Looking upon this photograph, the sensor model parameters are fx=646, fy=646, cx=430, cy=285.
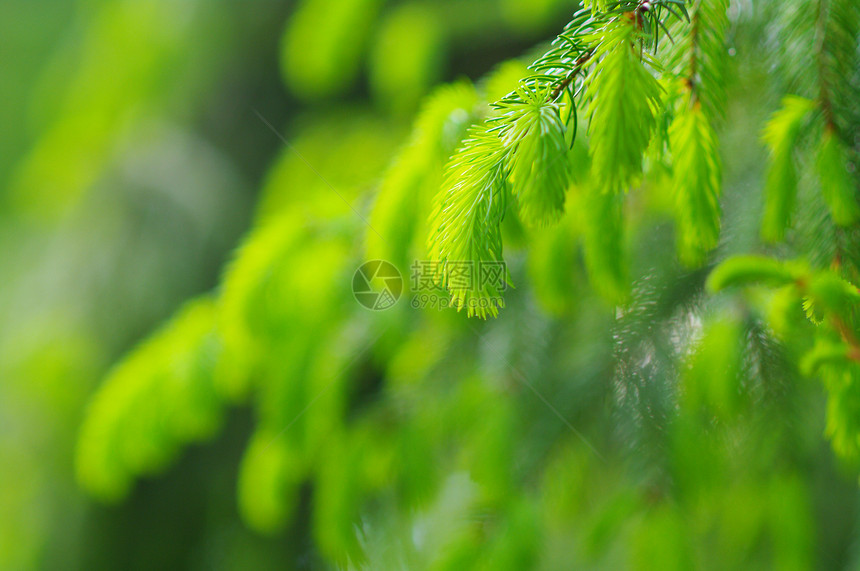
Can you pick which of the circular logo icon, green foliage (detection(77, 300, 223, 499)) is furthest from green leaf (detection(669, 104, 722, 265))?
green foliage (detection(77, 300, 223, 499))

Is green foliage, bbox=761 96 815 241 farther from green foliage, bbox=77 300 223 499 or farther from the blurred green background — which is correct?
green foliage, bbox=77 300 223 499

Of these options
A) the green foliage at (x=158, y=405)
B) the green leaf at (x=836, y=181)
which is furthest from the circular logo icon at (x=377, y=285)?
the green leaf at (x=836, y=181)

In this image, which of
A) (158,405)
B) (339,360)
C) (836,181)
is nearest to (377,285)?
(339,360)

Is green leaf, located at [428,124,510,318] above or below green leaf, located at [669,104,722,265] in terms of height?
above

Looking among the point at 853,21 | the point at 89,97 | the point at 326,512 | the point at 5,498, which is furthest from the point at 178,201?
the point at 853,21

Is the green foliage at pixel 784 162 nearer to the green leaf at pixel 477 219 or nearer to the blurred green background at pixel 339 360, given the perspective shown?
the blurred green background at pixel 339 360

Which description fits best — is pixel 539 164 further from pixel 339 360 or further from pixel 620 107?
pixel 339 360
